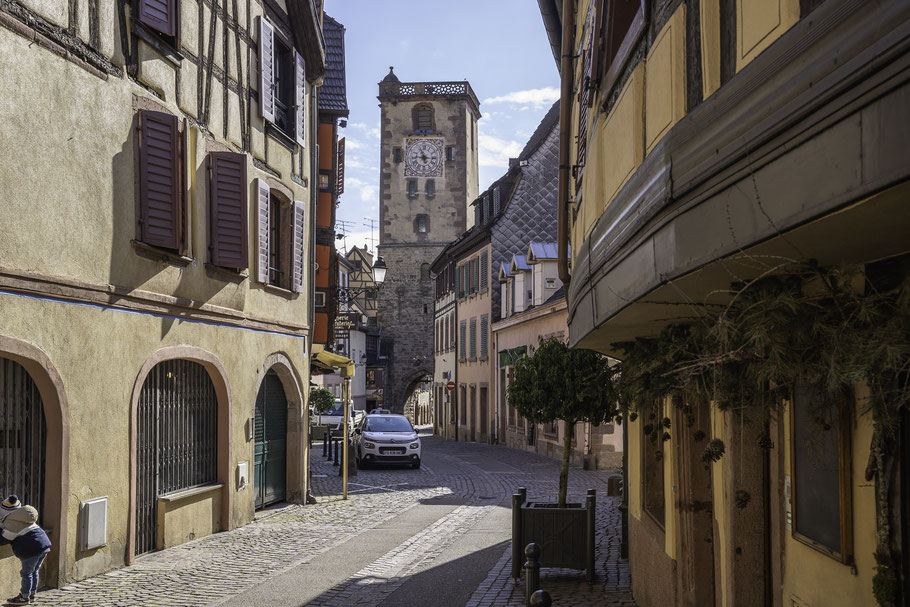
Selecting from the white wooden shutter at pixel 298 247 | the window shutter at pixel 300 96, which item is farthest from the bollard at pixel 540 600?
the window shutter at pixel 300 96

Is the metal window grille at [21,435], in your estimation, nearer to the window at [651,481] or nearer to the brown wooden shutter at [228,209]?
the brown wooden shutter at [228,209]

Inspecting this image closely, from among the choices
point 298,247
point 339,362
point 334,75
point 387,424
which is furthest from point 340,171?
point 298,247

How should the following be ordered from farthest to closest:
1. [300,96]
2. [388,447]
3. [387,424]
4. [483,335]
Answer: [483,335] < [387,424] < [388,447] < [300,96]

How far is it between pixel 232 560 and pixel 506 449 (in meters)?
24.3

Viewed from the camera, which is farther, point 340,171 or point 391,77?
point 391,77

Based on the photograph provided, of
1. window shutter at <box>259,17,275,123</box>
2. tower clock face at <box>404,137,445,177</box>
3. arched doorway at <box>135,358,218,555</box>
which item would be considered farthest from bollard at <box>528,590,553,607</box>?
tower clock face at <box>404,137,445,177</box>

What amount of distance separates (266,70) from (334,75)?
9.40m

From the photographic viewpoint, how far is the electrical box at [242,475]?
46.5 feet

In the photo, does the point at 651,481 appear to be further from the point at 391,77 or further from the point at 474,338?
the point at 391,77

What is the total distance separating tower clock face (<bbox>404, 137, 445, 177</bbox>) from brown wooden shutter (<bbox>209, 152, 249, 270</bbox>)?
167ft

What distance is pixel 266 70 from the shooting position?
50.0 feet

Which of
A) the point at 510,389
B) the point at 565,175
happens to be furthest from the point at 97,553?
the point at 565,175

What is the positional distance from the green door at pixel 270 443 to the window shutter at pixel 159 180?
4.96 meters

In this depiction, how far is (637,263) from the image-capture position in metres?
4.49
